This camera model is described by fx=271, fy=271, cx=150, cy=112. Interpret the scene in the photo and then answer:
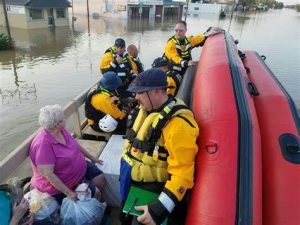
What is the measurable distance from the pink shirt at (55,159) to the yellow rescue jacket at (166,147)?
25.2 inches

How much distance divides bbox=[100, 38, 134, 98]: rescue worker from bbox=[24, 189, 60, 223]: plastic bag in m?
2.85

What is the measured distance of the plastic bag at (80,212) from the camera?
7.23ft

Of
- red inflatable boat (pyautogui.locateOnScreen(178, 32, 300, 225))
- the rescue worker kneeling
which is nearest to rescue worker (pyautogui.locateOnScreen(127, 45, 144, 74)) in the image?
the rescue worker kneeling

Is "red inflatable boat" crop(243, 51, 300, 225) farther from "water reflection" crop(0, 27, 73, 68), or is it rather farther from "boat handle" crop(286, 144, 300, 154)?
"water reflection" crop(0, 27, 73, 68)

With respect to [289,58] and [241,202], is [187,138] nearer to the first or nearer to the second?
[241,202]

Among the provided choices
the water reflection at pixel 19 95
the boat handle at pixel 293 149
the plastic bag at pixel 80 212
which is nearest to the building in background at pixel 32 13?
the water reflection at pixel 19 95

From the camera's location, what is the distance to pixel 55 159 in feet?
7.66

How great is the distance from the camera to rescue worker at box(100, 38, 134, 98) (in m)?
4.93

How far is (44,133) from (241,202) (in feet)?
5.38

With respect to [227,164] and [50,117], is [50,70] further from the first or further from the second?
[227,164]

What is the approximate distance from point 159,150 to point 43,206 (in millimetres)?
1131

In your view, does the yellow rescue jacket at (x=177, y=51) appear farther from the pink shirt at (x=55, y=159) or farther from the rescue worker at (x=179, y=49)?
the pink shirt at (x=55, y=159)

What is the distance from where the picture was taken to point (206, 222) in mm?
1557

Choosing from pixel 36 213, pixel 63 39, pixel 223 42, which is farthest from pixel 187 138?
pixel 63 39
